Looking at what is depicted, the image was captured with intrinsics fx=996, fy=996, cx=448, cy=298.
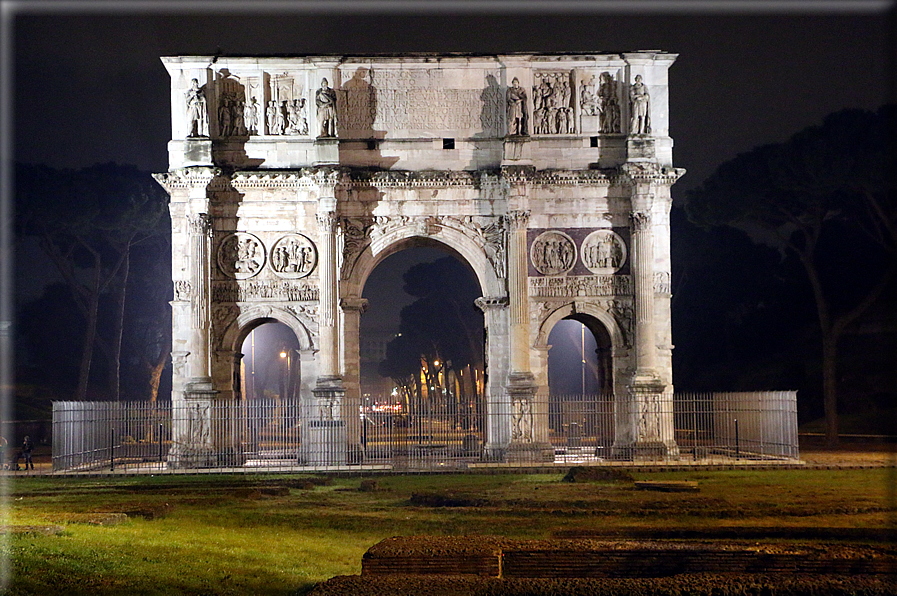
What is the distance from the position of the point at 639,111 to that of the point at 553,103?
8.05ft

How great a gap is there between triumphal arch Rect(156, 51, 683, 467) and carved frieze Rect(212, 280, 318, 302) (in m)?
0.04

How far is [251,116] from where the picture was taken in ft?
93.7

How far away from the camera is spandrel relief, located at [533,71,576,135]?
28562mm

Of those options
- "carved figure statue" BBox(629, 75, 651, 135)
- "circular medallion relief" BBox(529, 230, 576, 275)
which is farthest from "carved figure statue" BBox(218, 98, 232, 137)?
"carved figure statue" BBox(629, 75, 651, 135)

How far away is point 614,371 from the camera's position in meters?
28.3

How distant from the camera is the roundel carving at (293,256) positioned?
28.4 m

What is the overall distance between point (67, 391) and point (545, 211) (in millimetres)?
33468

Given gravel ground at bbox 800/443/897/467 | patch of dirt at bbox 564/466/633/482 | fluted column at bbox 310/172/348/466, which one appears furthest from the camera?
fluted column at bbox 310/172/348/466

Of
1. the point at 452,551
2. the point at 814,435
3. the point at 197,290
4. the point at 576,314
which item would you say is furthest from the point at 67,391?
the point at 452,551

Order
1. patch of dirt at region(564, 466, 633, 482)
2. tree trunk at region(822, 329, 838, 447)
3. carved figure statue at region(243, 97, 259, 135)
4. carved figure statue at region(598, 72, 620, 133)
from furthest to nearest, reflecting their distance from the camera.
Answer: tree trunk at region(822, 329, 838, 447)
carved figure statue at region(598, 72, 620, 133)
carved figure statue at region(243, 97, 259, 135)
patch of dirt at region(564, 466, 633, 482)

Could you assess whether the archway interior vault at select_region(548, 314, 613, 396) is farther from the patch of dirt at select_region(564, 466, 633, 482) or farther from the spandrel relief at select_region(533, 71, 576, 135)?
the patch of dirt at select_region(564, 466, 633, 482)

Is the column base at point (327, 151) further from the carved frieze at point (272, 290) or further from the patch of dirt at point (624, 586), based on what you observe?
the patch of dirt at point (624, 586)

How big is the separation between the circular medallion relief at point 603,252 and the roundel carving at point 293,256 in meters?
7.75

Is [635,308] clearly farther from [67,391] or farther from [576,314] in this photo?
[67,391]
